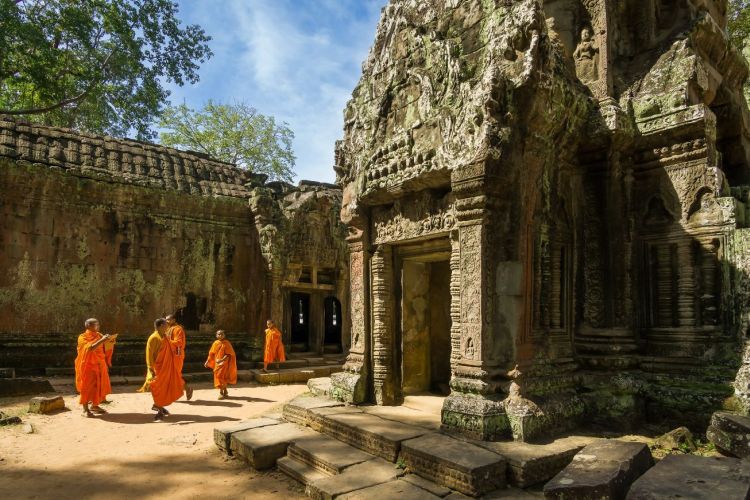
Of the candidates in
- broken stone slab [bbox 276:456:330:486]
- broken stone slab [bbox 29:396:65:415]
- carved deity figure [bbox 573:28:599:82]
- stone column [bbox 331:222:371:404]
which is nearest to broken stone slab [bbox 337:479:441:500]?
broken stone slab [bbox 276:456:330:486]

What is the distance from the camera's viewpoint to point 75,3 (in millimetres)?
12883

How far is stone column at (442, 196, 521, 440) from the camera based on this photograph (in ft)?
15.0

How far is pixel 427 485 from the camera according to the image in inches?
154

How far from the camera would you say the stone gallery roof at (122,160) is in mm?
10914

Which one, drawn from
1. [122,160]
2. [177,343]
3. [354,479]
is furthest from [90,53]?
[354,479]

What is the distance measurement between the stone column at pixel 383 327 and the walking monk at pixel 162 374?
139 inches

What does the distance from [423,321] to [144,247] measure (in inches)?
326

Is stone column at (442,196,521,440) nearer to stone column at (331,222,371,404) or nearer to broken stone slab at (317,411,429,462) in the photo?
broken stone slab at (317,411,429,462)

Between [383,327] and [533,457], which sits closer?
[533,457]

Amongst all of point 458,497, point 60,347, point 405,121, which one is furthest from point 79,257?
point 458,497

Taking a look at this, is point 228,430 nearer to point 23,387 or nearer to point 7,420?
point 7,420

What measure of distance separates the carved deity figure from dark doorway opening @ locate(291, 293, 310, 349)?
1115cm

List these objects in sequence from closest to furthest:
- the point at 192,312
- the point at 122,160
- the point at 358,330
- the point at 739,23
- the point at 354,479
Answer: the point at 354,479 < the point at 358,330 < the point at 122,160 < the point at 192,312 < the point at 739,23

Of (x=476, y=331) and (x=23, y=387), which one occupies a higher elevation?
(x=476, y=331)
